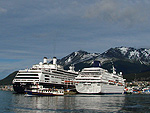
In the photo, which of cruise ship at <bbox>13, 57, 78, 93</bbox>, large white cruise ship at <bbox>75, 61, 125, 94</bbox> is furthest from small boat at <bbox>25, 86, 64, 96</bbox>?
large white cruise ship at <bbox>75, 61, 125, 94</bbox>

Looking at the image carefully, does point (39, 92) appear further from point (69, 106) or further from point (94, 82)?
point (94, 82)

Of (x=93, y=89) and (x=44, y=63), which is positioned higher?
(x=44, y=63)

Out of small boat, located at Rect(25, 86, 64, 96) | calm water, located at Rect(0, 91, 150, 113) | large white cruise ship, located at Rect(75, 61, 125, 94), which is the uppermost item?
large white cruise ship, located at Rect(75, 61, 125, 94)

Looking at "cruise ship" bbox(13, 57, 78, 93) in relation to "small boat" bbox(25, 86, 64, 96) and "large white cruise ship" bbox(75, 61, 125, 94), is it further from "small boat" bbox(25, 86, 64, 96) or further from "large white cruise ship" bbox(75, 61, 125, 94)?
"small boat" bbox(25, 86, 64, 96)

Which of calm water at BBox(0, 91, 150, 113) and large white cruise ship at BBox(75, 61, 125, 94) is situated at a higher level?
large white cruise ship at BBox(75, 61, 125, 94)

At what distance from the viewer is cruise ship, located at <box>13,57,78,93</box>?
146m

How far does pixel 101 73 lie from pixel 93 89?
15.5 m

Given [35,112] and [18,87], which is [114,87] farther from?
[35,112]

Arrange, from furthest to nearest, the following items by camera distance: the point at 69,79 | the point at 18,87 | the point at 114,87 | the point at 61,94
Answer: the point at 69,79, the point at 114,87, the point at 18,87, the point at 61,94

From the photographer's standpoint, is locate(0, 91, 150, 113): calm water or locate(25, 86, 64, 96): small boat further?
locate(25, 86, 64, 96): small boat

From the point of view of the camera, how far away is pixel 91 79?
152000 mm

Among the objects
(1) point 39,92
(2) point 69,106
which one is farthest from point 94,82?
(2) point 69,106

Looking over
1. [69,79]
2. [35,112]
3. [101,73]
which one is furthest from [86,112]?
[69,79]

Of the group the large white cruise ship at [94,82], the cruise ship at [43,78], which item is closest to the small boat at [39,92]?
the cruise ship at [43,78]
